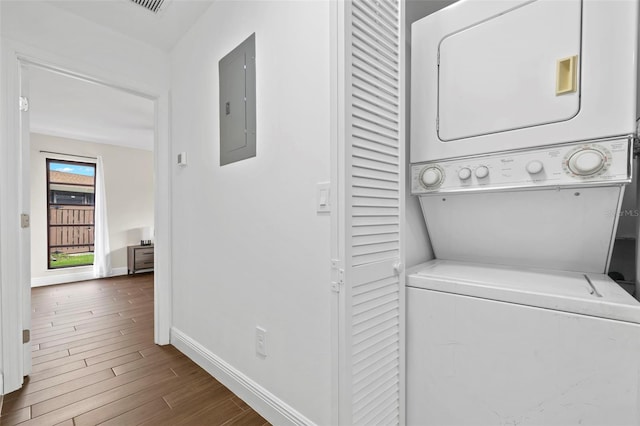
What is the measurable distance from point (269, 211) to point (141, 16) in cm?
170

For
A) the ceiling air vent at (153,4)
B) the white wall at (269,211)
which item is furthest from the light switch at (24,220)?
the ceiling air vent at (153,4)

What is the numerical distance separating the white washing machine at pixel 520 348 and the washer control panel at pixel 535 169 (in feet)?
1.18

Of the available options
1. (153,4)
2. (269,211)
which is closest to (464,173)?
(269,211)

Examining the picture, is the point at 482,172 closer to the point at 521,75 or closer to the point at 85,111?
the point at 521,75

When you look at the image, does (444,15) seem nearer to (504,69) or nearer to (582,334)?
(504,69)

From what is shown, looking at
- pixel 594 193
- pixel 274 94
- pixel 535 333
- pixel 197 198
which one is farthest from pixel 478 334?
pixel 197 198

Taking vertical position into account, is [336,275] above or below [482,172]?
below

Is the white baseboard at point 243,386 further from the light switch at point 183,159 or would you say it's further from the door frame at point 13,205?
the light switch at point 183,159

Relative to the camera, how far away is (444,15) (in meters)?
1.24

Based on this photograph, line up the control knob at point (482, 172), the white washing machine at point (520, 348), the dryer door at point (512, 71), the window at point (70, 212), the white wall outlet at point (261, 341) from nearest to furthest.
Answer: the white washing machine at point (520, 348), the dryer door at point (512, 71), the control knob at point (482, 172), the white wall outlet at point (261, 341), the window at point (70, 212)

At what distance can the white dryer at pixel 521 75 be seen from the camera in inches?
34.9

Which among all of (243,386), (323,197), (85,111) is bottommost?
(243,386)

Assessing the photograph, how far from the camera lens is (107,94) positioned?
314 cm

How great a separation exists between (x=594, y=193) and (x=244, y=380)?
70.5 inches
